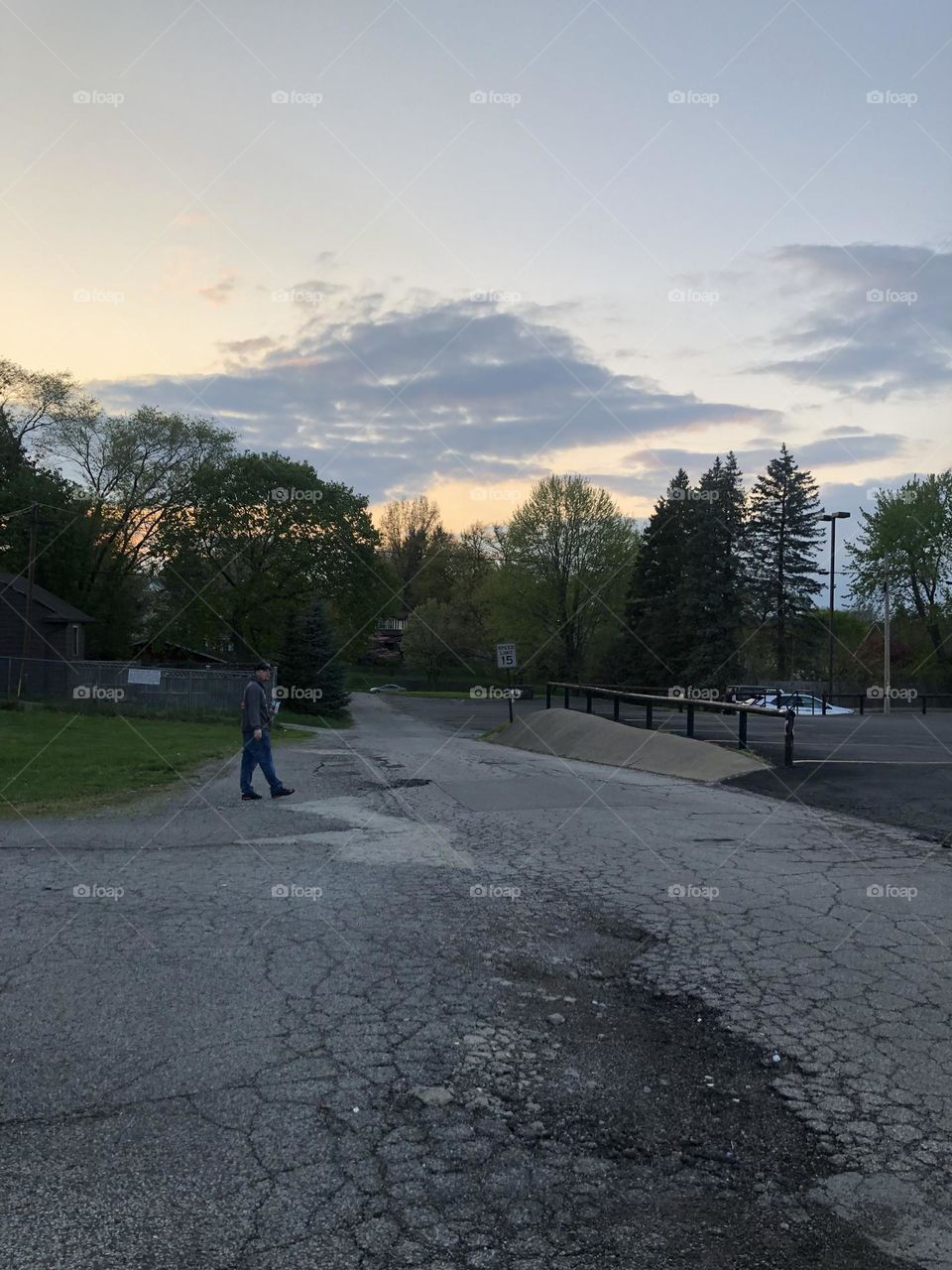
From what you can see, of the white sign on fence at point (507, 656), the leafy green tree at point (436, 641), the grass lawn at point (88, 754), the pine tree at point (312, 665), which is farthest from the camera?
the leafy green tree at point (436, 641)

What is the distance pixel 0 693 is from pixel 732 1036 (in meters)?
38.1

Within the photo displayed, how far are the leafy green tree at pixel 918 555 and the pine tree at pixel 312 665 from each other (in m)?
42.4

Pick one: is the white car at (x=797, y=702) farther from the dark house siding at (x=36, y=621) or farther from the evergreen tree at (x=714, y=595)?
the dark house siding at (x=36, y=621)

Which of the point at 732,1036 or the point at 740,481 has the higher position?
the point at 740,481

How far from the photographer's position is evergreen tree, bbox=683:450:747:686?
58.8m

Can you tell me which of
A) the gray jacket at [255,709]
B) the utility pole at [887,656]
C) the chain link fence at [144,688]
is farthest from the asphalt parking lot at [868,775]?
the utility pole at [887,656]

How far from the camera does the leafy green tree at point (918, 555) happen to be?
66.4 meters

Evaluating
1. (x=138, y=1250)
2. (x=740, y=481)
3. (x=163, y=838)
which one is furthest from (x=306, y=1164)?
(x=740, y=481)

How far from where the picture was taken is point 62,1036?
15.0 feet

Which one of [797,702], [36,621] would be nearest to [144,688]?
[36,621]

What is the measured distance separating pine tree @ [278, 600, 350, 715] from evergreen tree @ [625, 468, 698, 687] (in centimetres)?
2503

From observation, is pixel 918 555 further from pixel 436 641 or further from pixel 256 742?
pixel 256 742

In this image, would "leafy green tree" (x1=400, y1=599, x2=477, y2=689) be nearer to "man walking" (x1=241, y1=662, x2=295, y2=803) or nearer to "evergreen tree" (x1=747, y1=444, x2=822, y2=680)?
"evergreen tree" (x1=747, y1=444, x2=822, y2=680)

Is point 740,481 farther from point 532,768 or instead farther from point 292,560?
point 532,768
